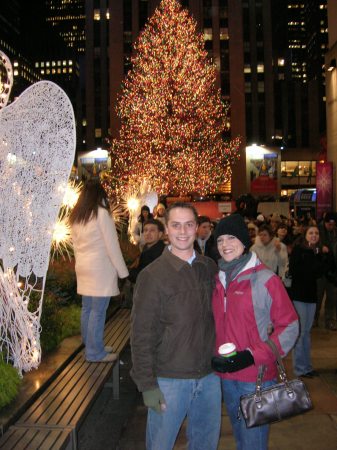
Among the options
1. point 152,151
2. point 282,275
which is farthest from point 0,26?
point 282,275

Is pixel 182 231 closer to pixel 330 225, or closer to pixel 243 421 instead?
pixel 243 421

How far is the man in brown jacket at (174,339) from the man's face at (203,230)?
17.7 feet

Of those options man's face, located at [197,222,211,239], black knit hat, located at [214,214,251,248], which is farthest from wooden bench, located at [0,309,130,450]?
man's face, located at [197,222,211,239]

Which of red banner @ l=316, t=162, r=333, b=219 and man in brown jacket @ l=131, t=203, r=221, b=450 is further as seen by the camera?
red banner @ l=316, t=162, r=333, b=219

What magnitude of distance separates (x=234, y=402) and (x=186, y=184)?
89.5ft

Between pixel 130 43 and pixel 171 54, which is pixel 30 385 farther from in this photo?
pixel 130 43

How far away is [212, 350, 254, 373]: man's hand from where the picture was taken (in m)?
2.90

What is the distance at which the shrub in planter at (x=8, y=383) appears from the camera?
3.97 m

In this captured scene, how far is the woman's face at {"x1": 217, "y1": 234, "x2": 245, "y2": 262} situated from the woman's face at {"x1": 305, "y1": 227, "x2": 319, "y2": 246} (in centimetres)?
353

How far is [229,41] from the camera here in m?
59.0

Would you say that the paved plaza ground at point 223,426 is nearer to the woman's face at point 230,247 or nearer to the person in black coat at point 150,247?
the person in black coat at point 150,247

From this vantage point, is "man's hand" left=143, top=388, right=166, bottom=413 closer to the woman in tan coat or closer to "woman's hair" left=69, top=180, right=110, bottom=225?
the woman in tan coat

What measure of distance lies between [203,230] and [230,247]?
5.42 metres

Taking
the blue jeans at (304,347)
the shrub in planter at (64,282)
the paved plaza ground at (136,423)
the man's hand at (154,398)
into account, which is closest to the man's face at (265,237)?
the blue jeans at (304,347)
